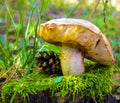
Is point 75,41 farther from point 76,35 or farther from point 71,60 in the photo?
point 71,60

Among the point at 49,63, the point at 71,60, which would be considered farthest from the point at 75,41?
the point at 49,63

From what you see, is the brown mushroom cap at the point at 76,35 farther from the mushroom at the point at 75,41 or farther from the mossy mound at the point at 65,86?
the mossy mound at the point at 65,86

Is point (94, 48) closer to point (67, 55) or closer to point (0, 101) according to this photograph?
point (67, 55)

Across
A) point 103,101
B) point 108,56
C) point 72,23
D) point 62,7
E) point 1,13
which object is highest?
point 62,7

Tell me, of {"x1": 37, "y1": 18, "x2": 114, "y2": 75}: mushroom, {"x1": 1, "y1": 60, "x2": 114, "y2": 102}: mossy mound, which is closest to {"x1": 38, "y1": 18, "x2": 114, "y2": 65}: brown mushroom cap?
{"x1": 37, "y1": 18, "x2": 114, "y2": 75}: mushroom

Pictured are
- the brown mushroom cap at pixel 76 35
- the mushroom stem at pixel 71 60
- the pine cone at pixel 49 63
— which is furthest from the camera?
the pine cone at pixel 49 63

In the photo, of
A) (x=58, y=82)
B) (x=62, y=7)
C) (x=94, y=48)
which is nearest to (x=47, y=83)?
(x=58, y=82)

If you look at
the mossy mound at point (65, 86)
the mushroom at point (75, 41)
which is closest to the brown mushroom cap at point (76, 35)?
the mushroom at point (75, 41)
